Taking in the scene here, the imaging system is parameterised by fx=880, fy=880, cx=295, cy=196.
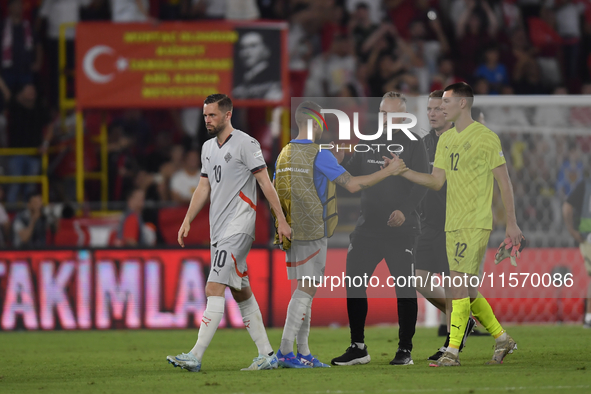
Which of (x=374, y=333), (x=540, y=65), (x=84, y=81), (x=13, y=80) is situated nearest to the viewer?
(x=374, y=333)

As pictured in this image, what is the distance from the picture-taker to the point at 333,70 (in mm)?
15477

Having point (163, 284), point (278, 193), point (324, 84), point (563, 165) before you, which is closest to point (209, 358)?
point (278, 193)

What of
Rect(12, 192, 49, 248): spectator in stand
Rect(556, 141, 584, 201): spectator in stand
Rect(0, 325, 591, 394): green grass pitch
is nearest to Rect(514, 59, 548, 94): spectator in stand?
Rect(556, 141, 584, 201): spectator in stand

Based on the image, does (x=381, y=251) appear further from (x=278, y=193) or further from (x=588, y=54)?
(x=588, y=54)

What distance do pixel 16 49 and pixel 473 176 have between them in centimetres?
1016

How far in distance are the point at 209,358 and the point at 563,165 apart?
530 centimetres

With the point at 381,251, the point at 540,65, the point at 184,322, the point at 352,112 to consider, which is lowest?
the point at 184,322

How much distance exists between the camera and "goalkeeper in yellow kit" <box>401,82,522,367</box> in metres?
7.07

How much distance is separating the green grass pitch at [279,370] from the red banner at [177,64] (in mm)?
3867

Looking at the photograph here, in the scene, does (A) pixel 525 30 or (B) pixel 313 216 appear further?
(A) pixel 525 30

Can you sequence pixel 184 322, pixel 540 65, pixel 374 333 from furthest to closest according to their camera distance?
pixel 540 65, pixel 184 322, pixel 374 333

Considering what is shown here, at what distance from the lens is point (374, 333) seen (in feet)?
35.0

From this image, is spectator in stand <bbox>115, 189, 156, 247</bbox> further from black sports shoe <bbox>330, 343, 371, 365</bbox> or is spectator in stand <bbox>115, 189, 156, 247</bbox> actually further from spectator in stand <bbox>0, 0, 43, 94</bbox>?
black sports shoe <bbox>330, 343, 371, 365</bbox>

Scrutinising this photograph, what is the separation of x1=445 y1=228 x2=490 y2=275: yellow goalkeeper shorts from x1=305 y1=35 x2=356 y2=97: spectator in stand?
8265 millimetres
